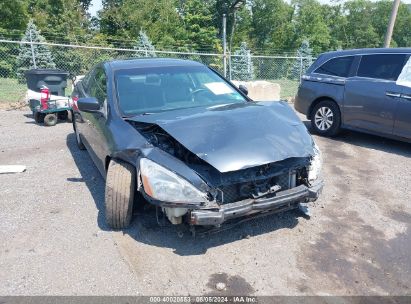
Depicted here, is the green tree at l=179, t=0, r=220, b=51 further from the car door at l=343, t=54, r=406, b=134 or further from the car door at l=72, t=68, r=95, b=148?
the car door at l=72, t=68, r=95, b=148

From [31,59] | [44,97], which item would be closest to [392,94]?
[44,97]

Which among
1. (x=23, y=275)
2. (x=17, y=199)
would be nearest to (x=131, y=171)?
(x=23, y=275)

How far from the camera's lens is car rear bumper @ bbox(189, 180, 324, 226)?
2887 millimetres

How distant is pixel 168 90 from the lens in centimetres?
421

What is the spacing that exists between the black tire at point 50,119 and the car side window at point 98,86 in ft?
10.4

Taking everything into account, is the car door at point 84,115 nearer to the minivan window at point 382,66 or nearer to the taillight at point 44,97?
the taillight at point 44,97

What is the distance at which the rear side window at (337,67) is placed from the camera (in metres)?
6.73

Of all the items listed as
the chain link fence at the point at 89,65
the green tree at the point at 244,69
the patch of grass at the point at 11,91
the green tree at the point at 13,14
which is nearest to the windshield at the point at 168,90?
the chain link fence at the point at 89,65

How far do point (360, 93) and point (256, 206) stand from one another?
4330mm

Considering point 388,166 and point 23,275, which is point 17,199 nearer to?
point 23,275

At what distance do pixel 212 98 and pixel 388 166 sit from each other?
3.11m

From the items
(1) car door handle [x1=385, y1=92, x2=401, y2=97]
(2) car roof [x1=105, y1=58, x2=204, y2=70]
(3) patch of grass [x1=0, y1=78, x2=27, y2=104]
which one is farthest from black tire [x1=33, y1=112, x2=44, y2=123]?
(1) car door handle [x1=385, y1=92, x2=401, y2=97]

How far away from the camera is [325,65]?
7098 mm

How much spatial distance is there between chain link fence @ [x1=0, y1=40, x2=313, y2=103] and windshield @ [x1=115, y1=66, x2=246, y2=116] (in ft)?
21.9
